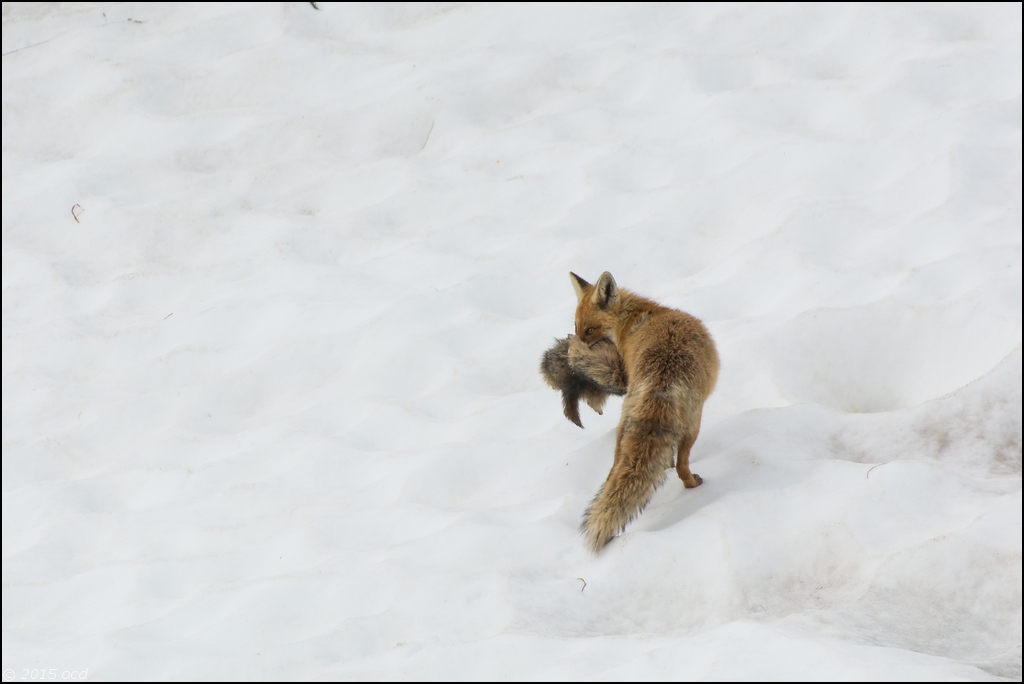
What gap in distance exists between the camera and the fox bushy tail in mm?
3225

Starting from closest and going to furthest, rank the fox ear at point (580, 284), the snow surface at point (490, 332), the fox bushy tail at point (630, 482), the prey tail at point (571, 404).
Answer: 1. the snow surface at point (490, 332)
2. the fox bushy tail at point (630, 482)
3. the prey tail at point (571, 404)
4. the fox ear at point (580, 284)

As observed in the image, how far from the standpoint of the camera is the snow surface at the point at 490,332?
3.02 metres

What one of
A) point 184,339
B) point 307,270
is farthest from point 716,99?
point 184,339

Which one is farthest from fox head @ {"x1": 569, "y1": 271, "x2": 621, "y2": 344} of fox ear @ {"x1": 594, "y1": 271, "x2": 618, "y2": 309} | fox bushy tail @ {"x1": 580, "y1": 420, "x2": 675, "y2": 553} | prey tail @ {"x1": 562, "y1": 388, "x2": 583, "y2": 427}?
fox bushy tail @ {"x1": 580, "y1": 420, "x2": 675, "y2": 553}

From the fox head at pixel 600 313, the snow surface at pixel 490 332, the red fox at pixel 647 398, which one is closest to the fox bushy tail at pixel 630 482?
the red fox at pixel 647 398

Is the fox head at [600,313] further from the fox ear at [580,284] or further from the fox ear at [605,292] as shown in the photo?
the fox ear at [580,284]

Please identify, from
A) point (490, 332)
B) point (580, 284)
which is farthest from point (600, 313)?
point (490, 332)

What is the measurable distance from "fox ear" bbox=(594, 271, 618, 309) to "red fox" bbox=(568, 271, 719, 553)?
2cm

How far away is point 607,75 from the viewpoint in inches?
270

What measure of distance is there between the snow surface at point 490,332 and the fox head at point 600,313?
53 cm

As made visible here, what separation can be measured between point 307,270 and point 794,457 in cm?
337

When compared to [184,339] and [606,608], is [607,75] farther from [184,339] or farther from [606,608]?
[606,608]

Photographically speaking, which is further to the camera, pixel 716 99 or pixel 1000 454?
pixel 716 99

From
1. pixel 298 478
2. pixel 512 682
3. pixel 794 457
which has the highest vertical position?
pixel 512 682
